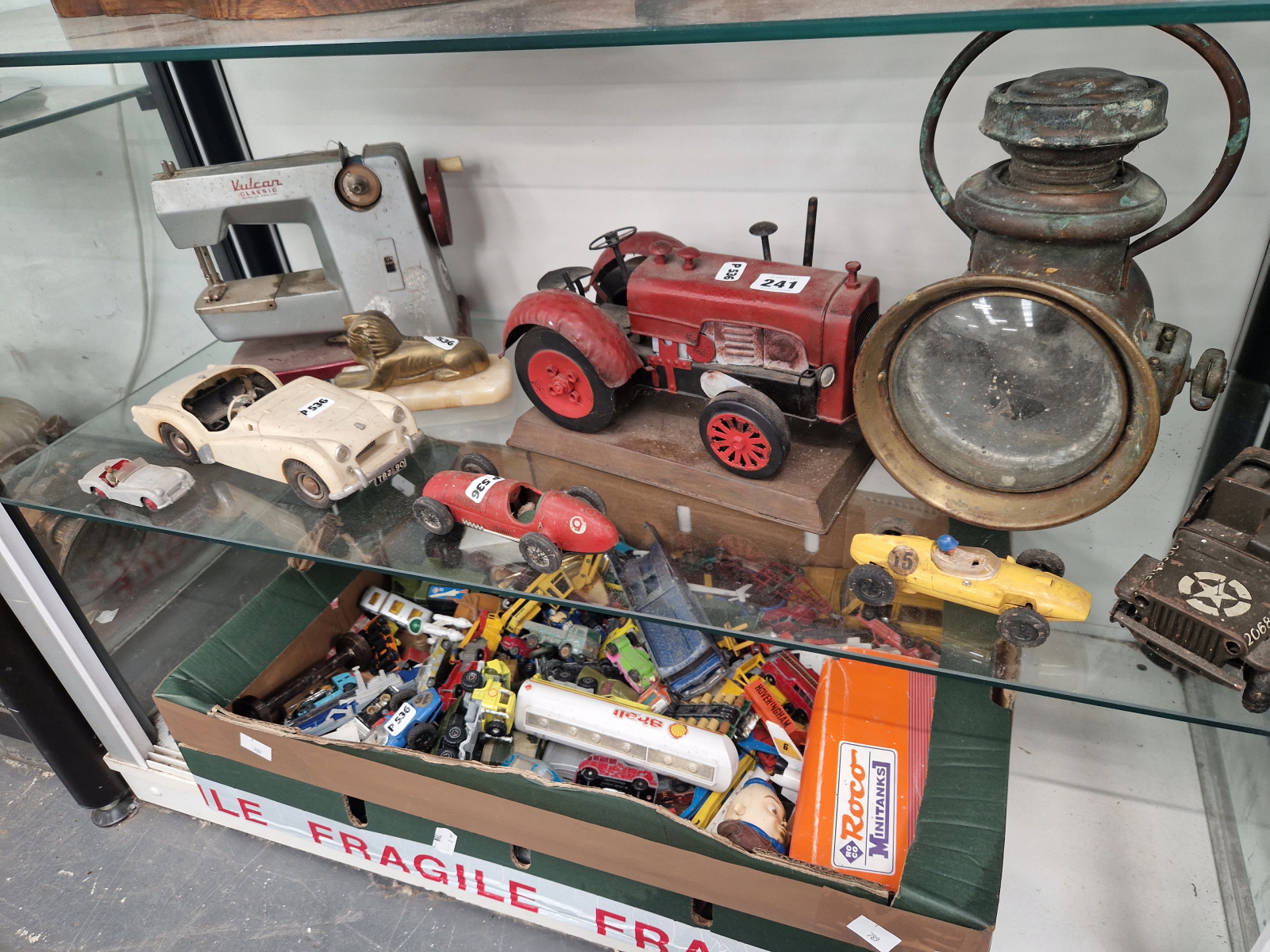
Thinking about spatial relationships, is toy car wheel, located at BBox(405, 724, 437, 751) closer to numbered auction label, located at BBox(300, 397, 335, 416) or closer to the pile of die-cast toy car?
the pile of die-cast toy car

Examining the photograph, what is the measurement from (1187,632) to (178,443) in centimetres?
129

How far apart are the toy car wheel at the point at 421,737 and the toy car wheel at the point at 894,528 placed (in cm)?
75

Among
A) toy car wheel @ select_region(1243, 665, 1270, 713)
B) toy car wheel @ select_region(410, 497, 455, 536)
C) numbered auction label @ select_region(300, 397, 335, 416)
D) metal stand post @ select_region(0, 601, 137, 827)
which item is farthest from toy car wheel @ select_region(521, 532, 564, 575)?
metal stand post @ select_region(0, 601, 137, 827)

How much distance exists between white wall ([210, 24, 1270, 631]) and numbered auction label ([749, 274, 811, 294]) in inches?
9.3

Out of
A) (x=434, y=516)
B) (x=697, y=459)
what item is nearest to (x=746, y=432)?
(x=697, y=459)

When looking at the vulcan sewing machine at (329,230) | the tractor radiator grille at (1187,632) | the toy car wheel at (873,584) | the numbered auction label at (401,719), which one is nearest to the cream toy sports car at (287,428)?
the vulcan sewing machine at (329,230)

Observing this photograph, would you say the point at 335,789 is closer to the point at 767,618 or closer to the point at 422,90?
the point at 767,618

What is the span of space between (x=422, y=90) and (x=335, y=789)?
1047 mm

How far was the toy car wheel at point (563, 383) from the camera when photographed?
1072 mm

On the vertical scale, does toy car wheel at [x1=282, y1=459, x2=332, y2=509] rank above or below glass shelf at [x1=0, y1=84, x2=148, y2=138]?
below

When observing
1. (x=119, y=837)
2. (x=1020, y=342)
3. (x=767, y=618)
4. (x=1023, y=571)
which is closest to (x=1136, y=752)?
(x=1023, y=571)

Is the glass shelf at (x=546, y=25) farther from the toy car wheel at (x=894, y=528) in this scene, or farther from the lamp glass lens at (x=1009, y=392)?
the toy car wheel at (x=894, y=528)

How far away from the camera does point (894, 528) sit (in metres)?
1.00

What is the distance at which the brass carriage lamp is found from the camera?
2.38 feet
